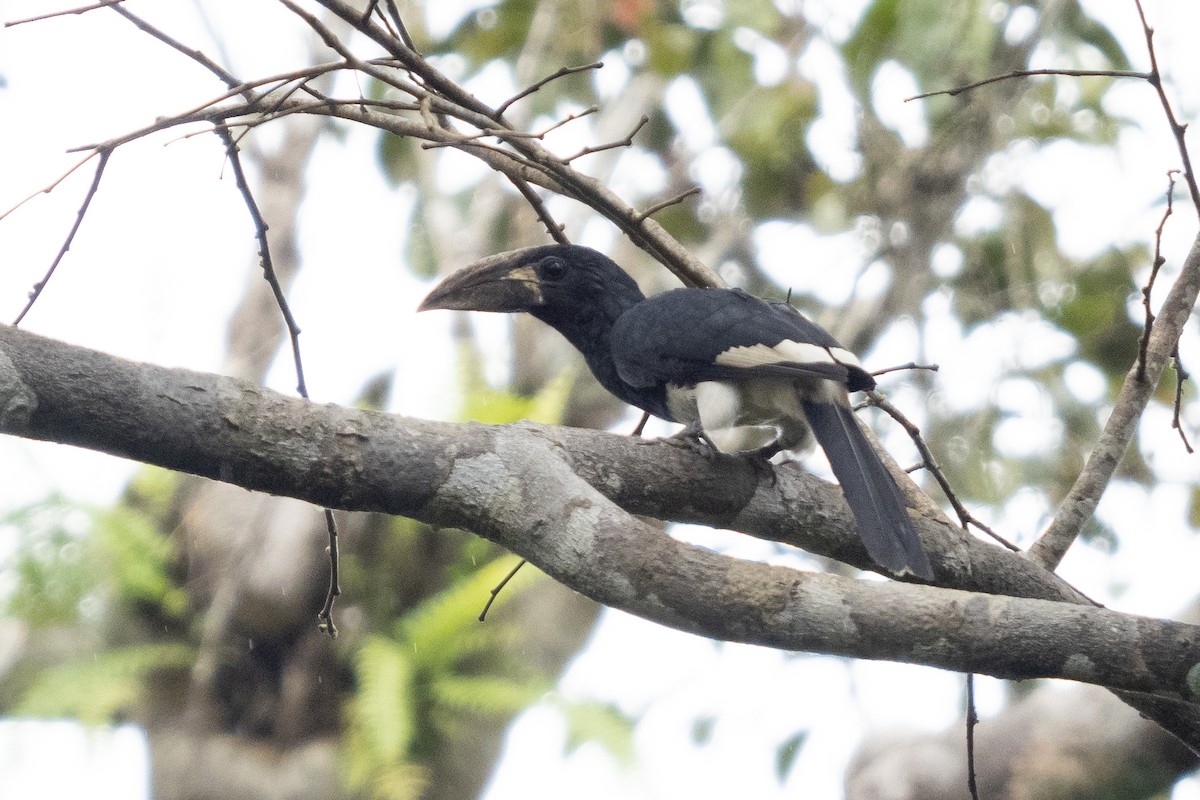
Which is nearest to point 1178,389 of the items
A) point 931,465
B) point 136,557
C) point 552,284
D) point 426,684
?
point 931,465

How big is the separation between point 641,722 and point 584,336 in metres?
2.11

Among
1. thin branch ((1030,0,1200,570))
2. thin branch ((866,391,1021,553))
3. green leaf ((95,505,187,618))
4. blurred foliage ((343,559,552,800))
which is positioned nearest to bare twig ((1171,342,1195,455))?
thin branch ((1030,0,1200,570))

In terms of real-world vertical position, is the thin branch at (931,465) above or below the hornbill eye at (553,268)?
below

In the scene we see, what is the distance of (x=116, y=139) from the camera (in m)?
1.83

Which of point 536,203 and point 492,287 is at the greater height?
point 492,287

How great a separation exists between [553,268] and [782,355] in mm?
866

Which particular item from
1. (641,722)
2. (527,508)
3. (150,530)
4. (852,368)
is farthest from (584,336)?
(150,530)

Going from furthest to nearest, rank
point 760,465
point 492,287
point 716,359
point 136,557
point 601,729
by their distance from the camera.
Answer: point 136,557 < point 601,729 < point 492,287 < point 716,359 < point 760,465

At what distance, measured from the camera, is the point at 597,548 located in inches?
66.3

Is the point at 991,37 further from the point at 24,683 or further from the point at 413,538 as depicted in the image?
the point at 24,683

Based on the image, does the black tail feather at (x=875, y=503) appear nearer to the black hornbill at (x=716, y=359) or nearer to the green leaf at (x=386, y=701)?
the black hornbill at (x=716, y=359)

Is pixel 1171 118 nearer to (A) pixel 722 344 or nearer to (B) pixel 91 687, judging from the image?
(A) pixel 722 344

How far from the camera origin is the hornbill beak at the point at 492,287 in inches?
123

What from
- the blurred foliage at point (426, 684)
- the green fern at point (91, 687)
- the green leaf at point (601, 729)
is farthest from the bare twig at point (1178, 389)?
the green fern at point (91, 687)
